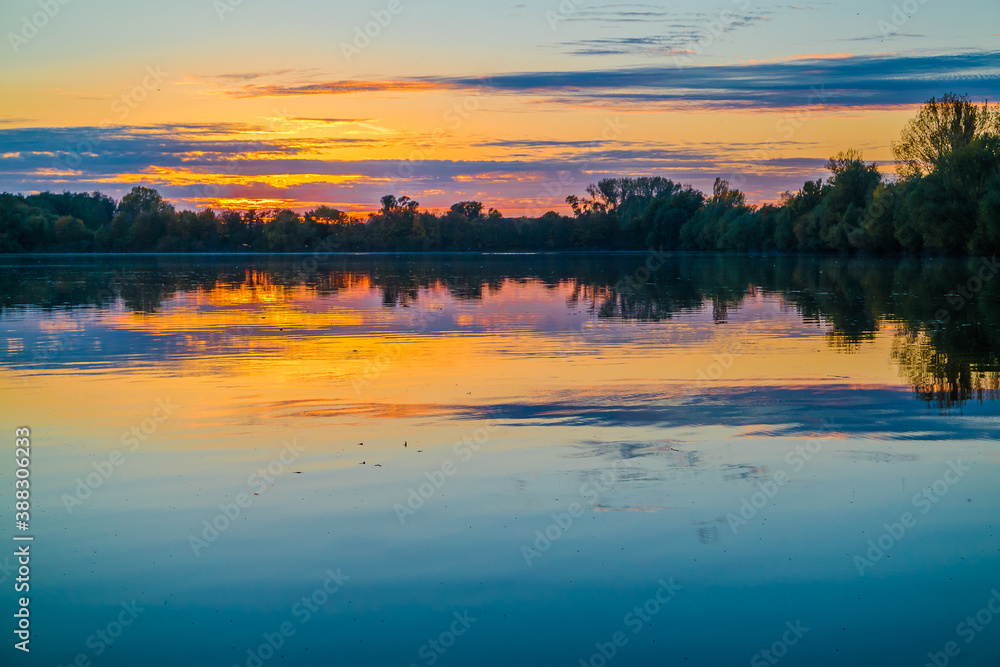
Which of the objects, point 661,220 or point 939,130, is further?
point 661,220

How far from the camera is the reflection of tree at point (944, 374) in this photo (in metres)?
11.8

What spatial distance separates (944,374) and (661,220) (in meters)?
130

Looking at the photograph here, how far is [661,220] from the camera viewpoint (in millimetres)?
141250

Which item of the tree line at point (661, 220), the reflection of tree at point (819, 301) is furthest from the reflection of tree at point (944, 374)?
the tree line at point (661, 220)

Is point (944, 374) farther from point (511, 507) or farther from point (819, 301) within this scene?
point (819, 301)

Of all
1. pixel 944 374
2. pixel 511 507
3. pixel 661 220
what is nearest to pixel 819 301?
pixel 944 374

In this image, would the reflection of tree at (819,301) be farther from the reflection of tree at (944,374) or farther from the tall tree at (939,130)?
the tall tree at (939,130)

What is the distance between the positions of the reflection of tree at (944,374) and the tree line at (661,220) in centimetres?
5205

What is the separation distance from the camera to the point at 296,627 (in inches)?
209

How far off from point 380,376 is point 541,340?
17.7 feet

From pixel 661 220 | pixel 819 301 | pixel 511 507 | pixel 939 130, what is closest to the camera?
pixel 511 507

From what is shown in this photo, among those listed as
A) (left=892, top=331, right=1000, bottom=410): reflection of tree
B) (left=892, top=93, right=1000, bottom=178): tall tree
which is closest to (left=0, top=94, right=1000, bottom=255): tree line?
(left=892, top=93, right=1000, bottom=178): tall tree

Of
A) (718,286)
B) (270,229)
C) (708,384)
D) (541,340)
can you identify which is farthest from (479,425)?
(270,229)

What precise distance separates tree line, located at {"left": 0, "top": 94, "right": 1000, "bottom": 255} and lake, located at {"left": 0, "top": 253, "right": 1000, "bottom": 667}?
189 feet
